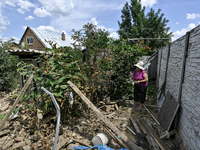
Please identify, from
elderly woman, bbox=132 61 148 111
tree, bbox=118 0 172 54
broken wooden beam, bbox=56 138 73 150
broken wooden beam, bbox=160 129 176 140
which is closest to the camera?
broken wooden beam, bbox=56 138 73 150

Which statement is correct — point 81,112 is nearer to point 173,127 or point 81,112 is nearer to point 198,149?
point 173,127

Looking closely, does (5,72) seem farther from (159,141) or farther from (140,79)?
(159,141)

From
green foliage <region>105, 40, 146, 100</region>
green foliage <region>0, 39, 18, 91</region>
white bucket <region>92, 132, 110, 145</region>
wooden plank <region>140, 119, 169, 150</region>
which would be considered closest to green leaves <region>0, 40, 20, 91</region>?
green foliage <region>0, 39, 18, 91</region>

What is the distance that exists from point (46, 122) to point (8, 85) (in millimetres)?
5648

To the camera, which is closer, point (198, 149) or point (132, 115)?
point (198, 149)

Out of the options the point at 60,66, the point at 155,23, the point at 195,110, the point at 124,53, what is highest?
the point at 155,23

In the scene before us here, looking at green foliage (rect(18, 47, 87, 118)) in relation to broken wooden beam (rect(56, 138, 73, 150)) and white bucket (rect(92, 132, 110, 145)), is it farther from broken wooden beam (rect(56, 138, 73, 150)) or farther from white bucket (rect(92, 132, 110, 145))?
white bucket (rect(92, 132, 110, 145))

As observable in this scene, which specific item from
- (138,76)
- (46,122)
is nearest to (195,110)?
(138,76)

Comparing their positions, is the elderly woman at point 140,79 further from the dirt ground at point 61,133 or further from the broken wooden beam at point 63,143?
the broken wooden beam at point 63,143

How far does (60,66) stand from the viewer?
3346 millimetres

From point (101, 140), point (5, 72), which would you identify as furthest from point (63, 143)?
point (5, 72)

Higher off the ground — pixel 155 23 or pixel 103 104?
pixel 155 23

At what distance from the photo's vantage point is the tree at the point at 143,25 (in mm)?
21120

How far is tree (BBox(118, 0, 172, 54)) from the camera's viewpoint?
21.1 meters
